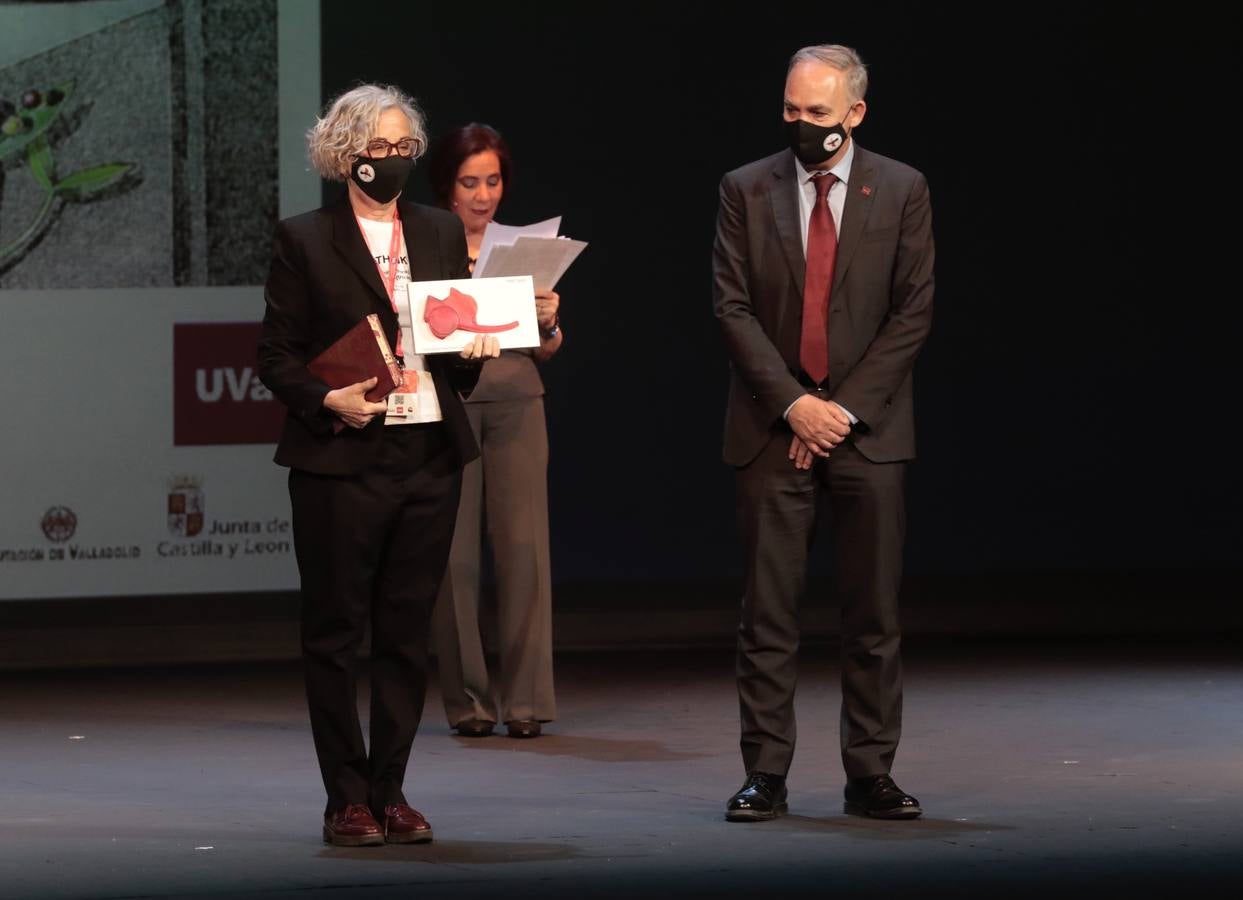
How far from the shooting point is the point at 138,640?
7949 mm

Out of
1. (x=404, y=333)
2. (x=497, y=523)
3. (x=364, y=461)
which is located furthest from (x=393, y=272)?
(x=497, y=523)

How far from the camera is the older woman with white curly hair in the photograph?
448cm

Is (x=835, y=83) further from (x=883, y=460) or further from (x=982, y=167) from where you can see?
(x=982, y=167)

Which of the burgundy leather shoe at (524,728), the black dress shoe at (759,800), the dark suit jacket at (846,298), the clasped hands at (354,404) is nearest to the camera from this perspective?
the clasped hands at (354,404)

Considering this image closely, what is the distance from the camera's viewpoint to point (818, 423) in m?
4.75

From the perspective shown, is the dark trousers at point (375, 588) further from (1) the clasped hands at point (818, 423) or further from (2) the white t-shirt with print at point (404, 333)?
(1) the clasped hands at point (818, 423)

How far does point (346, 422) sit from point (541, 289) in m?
1.39

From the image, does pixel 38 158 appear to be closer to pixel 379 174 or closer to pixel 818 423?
pixel 379 174

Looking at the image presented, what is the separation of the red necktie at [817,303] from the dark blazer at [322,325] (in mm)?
746

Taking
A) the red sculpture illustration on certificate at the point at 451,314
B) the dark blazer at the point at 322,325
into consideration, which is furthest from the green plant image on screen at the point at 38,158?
the red sculpture illustration on certificate at the point at 451,314

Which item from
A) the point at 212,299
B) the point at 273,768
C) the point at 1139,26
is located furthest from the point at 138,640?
the point at 1139,26

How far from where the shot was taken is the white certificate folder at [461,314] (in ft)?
14.7

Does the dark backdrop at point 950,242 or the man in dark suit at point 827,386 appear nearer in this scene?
the man in dark suit at point 827,386

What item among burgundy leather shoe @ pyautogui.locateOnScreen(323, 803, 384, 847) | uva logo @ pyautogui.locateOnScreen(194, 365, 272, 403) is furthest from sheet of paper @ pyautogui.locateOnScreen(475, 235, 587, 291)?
uva logo @ pyautogui.locateOnScreen(194, 365, 272, 403)
